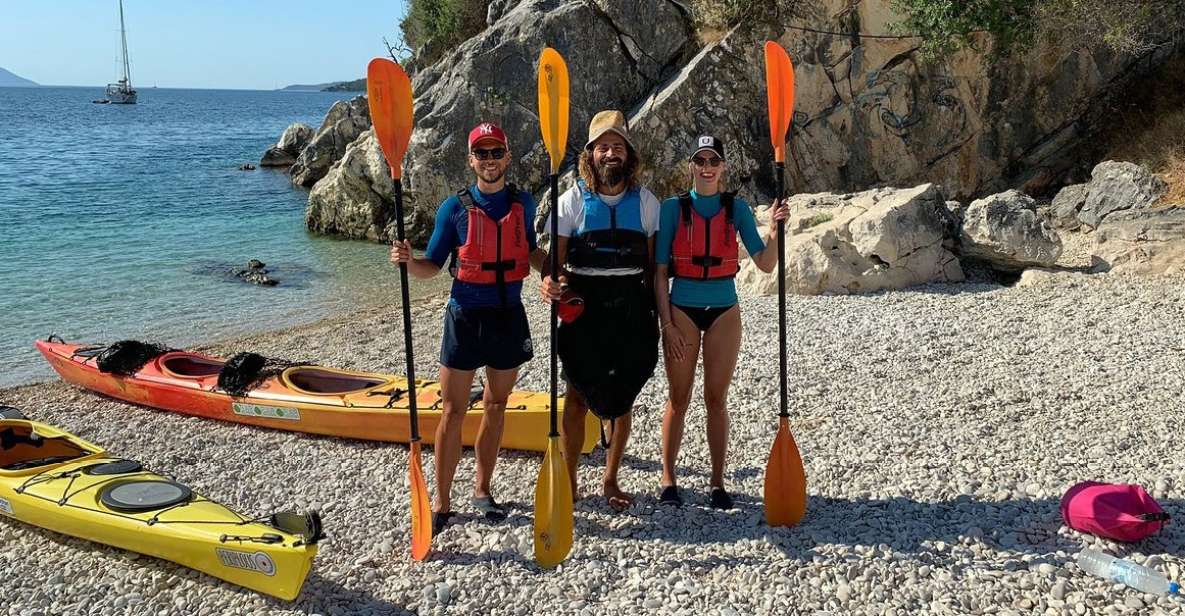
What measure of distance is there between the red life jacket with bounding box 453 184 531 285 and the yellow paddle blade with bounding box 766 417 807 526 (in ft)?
5.54

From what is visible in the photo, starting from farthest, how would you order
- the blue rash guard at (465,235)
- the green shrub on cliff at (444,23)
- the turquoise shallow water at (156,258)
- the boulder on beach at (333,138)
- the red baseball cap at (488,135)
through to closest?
1. the boulder on beach at (333,138)
2. the green shrub on cliff at (444,23)
3. the turquoise shallow water at (156,258)
4. the blue rash guard at (465,235)
5. the red baseball cap at (488,135)

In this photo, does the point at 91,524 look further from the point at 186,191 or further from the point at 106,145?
the point at 106,145

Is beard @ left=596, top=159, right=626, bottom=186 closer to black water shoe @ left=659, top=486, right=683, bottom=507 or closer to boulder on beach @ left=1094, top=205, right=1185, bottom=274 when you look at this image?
black water shoe @ left=659, top=486, right=683, bottom=507

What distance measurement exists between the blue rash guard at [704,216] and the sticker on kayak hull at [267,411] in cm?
360

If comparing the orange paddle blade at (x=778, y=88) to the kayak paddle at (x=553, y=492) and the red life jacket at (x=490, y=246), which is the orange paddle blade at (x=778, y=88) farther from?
the red life jacket at (x=490, y=246)

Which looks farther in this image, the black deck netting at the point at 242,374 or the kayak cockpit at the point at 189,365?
the kayak cockpit at the point at 189,365

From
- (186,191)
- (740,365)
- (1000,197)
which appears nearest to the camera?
(740,365)

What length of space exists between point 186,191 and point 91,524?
2462cm

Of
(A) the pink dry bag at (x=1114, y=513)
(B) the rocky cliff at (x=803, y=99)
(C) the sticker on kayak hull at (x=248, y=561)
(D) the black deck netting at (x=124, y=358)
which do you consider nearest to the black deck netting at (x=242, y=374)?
(D) the black deck netting at (x=124, y=358)

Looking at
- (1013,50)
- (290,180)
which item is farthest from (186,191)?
(1013,50)

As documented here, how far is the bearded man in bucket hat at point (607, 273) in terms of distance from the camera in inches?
146

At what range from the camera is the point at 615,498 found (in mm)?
4414

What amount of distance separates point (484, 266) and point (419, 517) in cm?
135

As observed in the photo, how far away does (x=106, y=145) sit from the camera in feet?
149
